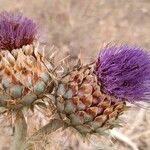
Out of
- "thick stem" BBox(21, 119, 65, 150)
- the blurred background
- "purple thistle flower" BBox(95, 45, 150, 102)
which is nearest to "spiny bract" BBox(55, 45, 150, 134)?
"purple thistle flower" BBox(95, 45, 150, 102)

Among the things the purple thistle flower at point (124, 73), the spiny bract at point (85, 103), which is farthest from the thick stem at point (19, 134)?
the purple thistle flower at point (124, 73)

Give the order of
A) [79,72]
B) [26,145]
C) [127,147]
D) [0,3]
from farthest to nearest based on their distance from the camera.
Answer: [0,3], [127,147], [26,145], [79,72]

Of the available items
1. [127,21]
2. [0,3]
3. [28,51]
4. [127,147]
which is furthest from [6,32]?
[127,21]

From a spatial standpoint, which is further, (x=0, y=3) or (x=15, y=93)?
(x=0, y=3)

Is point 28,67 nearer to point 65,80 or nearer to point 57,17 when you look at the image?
point 65,80

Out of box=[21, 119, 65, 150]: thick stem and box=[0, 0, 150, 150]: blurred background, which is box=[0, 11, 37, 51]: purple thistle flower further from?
box=[0, 0, 150, 150]: blurred background

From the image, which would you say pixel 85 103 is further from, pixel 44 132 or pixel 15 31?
pixel 15 31

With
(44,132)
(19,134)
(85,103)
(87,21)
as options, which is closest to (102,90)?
(85,103)
